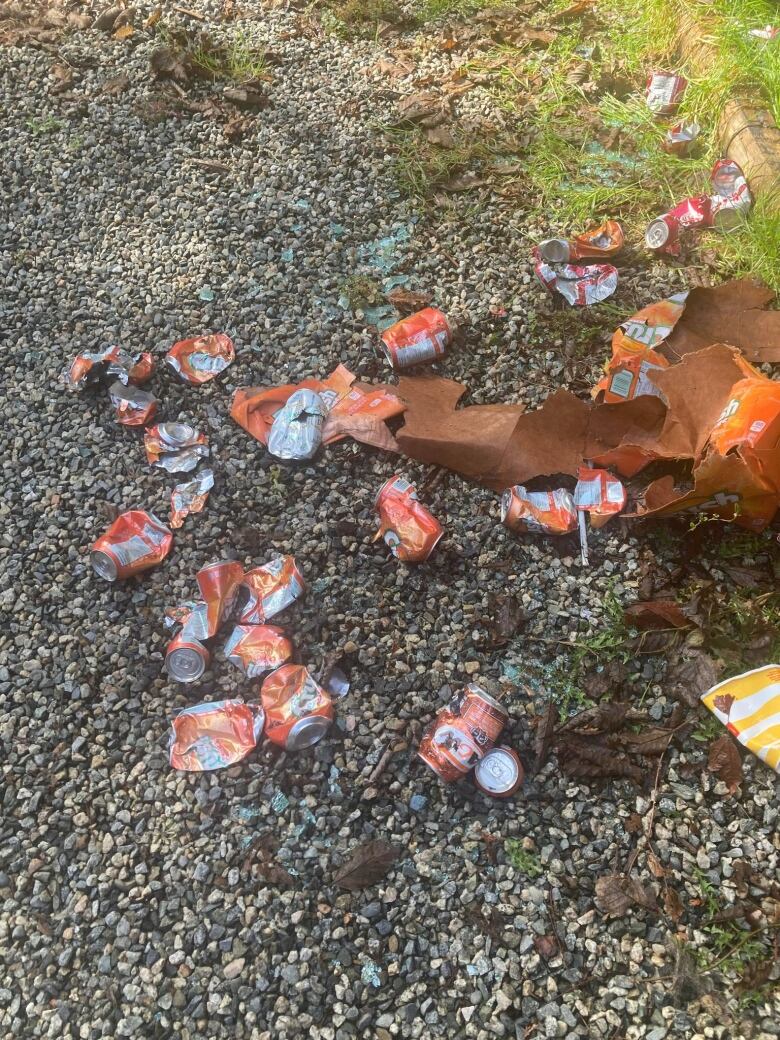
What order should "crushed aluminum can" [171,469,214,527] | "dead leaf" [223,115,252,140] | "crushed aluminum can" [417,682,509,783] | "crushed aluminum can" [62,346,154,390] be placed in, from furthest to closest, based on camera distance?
"dead leaf" [223,115,252,140], "crushed aluminum can" [62,346,154,390], "crushed aluminum can" [171,469,214,527], "crushed aluminum can" [417,682,509,783]

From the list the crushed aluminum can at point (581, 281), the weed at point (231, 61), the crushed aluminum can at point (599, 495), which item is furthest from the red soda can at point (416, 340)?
the weed at point (231, 61)

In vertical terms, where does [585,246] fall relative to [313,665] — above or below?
above

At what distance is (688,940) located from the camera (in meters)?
2.06

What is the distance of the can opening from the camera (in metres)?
2.74

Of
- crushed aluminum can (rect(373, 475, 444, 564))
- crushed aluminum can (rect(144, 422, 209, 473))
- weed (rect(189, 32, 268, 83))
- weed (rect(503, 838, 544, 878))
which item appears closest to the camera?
weed (rect(503, 838, 544, 878))

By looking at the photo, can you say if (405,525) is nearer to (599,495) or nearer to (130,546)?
(599,495)

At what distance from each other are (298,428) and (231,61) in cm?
286

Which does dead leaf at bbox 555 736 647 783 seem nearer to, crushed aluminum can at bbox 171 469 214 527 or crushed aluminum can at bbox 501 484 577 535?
crushed aluminum can at bbox 501 484 577 535

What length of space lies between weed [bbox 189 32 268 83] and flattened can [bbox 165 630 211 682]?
11.4 ft

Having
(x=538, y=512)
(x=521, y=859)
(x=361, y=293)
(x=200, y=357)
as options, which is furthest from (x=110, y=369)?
(x=521, y=859)

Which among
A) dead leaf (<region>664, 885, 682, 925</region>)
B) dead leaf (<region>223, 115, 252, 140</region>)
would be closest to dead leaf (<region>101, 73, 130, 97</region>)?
dead leaf (<region>223, 115, 252, 140</region>)

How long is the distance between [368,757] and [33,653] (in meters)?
1.28

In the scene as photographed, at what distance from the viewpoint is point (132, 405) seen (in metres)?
3.20

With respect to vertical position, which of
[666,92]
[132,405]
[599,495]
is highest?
[666,92]
